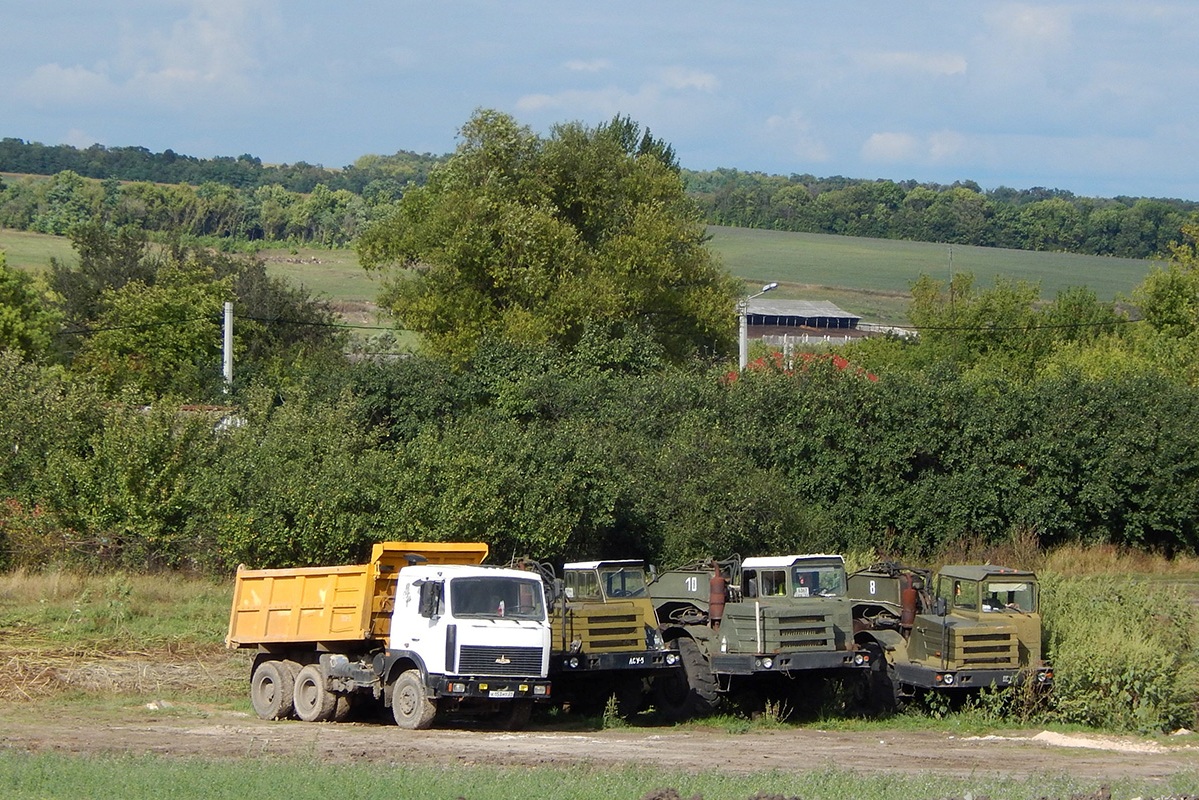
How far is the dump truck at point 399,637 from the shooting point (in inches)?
722

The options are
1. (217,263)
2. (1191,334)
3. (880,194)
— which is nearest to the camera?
(1191,334)

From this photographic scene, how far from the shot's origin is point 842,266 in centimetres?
13950

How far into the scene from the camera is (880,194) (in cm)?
17325

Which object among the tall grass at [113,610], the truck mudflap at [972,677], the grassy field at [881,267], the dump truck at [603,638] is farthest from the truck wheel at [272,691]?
the grassy field at [881,267]

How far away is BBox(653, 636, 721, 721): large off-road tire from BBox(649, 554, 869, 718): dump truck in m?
0.02

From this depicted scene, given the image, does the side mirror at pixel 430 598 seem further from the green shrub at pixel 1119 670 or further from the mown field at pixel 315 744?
the green shrub at pixel 1119 670

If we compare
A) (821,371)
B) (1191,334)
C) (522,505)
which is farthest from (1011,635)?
(1191,334)

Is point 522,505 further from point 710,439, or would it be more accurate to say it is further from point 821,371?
point 821,371

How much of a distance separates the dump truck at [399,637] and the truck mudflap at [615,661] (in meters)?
0.84

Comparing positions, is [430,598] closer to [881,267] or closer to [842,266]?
[881,267]

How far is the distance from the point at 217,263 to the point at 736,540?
145 ft

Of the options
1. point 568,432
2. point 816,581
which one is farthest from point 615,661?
point 568,432

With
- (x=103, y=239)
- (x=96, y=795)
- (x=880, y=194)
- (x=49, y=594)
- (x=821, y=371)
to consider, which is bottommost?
(x=49, y=594)

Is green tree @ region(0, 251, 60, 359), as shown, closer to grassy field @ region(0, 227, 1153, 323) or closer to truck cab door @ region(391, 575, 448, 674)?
truck cab door @ region(391, 575, 448, 674)
